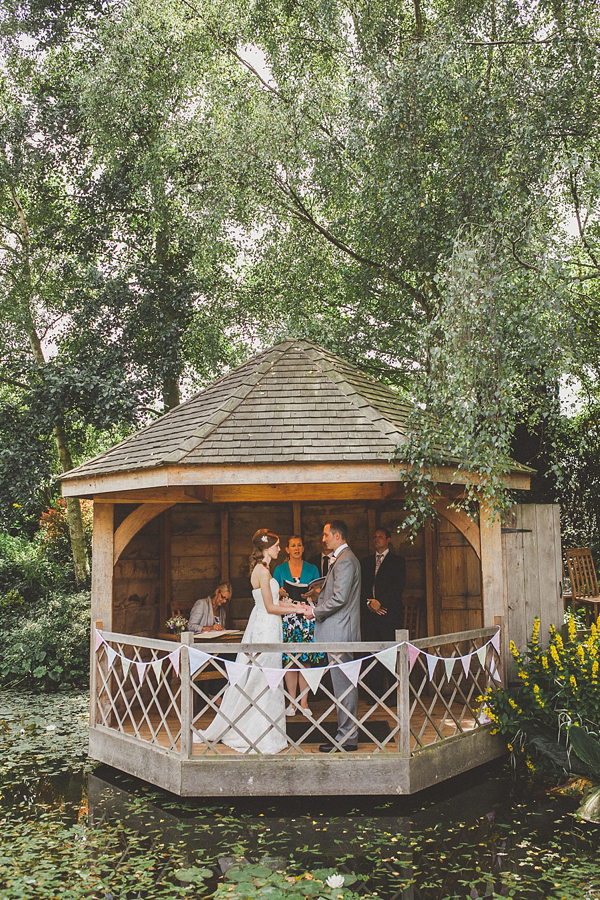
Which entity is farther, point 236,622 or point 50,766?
point 236,622

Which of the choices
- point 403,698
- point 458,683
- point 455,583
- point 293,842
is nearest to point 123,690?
point 293,842

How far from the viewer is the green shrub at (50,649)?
12203 mm

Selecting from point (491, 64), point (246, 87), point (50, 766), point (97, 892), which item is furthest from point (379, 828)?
point (246, 87)

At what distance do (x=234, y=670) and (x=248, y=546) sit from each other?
11.8ft

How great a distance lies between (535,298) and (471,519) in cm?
218

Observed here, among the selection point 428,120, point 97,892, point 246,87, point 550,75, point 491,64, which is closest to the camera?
point 97,892

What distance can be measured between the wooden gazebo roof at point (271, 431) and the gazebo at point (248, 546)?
2 centimetres

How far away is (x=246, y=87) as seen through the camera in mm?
14094

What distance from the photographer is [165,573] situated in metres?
9.94

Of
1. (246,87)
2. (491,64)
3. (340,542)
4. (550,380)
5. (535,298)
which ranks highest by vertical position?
(246,87)

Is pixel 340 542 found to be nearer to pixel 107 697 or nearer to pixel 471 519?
pixel 471 519

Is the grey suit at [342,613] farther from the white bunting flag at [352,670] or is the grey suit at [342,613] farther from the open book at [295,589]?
the open book at [295,589]

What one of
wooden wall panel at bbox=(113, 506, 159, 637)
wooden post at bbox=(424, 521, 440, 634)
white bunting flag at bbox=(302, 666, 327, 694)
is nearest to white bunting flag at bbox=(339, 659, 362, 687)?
white bunting flag at bbox=(302, 666, 327, 694)

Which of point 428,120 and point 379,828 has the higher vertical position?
point 428,120
